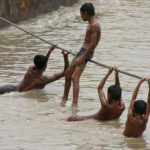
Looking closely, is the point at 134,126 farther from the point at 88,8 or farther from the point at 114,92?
the point at 88,8

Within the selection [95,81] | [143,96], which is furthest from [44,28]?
[143,96]

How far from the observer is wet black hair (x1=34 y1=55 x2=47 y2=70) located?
1033 cm

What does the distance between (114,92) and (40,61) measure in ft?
6.92

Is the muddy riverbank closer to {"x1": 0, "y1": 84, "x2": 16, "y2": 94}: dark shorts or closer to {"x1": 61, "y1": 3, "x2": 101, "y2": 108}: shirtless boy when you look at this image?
{"x1": 0, "y1": 84, "x2": 16, "y2": 94}: dark shorts

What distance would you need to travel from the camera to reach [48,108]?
969 centimetres

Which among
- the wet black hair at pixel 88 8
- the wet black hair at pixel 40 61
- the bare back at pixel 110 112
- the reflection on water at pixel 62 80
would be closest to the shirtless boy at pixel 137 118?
the reflection on water at pixel 62 80

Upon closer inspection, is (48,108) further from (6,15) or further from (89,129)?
(6,15)

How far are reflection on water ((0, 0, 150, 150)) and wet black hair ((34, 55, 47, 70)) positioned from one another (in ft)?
1.51

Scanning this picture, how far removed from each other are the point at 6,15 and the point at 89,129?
33.0 feet

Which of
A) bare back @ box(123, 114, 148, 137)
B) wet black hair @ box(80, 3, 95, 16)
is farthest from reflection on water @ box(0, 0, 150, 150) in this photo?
wet black hair @ box(80, 3, 95, 16)

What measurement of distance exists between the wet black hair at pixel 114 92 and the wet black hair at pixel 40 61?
192 centimetres

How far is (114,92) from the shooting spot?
858cm

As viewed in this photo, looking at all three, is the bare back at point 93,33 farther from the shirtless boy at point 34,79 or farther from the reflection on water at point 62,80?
the shirtless boy at point 34,79

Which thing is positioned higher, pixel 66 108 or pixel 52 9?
pixel 66 108
